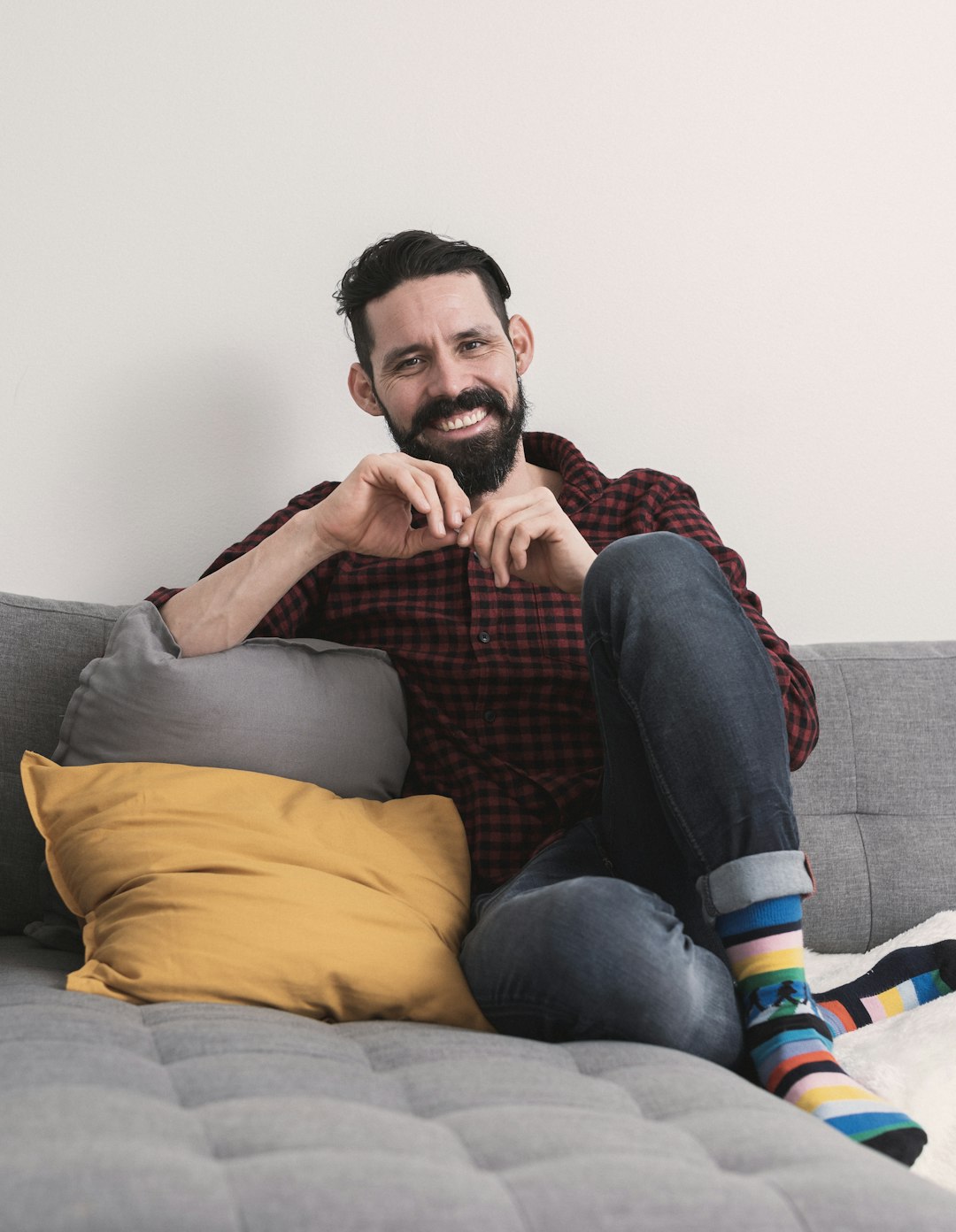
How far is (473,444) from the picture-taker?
1.67 m

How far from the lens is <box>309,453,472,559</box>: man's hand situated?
1327mm

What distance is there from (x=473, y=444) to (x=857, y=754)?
29.9 inches

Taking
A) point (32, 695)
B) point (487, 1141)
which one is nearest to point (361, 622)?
point (32, 695)

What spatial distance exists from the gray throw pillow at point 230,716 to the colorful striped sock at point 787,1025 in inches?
21.3

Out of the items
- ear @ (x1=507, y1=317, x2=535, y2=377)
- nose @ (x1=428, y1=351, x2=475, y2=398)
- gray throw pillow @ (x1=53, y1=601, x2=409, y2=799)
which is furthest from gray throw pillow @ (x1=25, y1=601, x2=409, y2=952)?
ear @ (x1=507, y1=317, x2=535, y2=377)

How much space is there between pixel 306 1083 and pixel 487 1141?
16 centimetres

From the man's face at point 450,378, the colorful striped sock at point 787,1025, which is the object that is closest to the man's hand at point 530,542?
the man's face at point 450,378

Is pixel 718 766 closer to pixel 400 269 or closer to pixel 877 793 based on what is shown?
pixel 877 793

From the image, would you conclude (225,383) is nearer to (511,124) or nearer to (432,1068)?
(511,124)

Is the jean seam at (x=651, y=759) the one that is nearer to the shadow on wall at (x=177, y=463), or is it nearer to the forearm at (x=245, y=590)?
the forearm at (x=245, y=590)

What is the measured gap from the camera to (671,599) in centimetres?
110

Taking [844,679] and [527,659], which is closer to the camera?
[527,659]

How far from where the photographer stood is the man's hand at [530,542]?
1.27m

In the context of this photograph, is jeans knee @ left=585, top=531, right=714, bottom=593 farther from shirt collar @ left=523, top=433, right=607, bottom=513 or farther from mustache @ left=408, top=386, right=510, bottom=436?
mustache @ left=408, top=386, right=510, bottom=436
